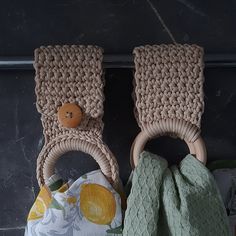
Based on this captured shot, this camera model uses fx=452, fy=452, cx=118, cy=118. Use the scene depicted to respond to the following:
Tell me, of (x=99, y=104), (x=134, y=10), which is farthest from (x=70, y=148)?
(x=134, y=10)

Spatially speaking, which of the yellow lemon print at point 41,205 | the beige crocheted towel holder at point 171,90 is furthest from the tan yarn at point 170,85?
the yellow lemon print at point 41,205

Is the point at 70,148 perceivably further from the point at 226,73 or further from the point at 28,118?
the point at 226,73

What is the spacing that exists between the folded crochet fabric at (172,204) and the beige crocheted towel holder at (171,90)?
3 centimetres

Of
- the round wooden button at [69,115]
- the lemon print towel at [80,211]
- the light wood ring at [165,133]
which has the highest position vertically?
the round wooden button at [69,115]

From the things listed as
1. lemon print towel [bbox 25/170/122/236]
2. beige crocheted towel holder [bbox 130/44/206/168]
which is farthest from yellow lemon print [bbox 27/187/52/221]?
beige crocheted towel holder [bbox 130/44/206/168]

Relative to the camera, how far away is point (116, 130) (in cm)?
50

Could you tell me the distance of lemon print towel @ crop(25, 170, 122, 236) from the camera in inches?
16.9

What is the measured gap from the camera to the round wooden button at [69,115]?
0.43 metres

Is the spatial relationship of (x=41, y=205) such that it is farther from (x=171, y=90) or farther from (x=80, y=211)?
(x=171, y=90)

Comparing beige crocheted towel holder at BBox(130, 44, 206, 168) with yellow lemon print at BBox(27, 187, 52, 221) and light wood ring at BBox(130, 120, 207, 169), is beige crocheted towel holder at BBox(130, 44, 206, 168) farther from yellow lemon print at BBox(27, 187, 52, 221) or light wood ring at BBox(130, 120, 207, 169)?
yellow lemon print at BBox(27, 187, 52, 221)

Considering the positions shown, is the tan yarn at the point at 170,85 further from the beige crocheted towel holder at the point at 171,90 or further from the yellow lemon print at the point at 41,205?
the yellow lemon print at the point at 41,205

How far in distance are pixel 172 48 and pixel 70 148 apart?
140mm

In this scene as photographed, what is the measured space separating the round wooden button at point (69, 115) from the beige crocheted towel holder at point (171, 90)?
0.20ft

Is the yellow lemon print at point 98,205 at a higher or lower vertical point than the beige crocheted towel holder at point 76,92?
lower
